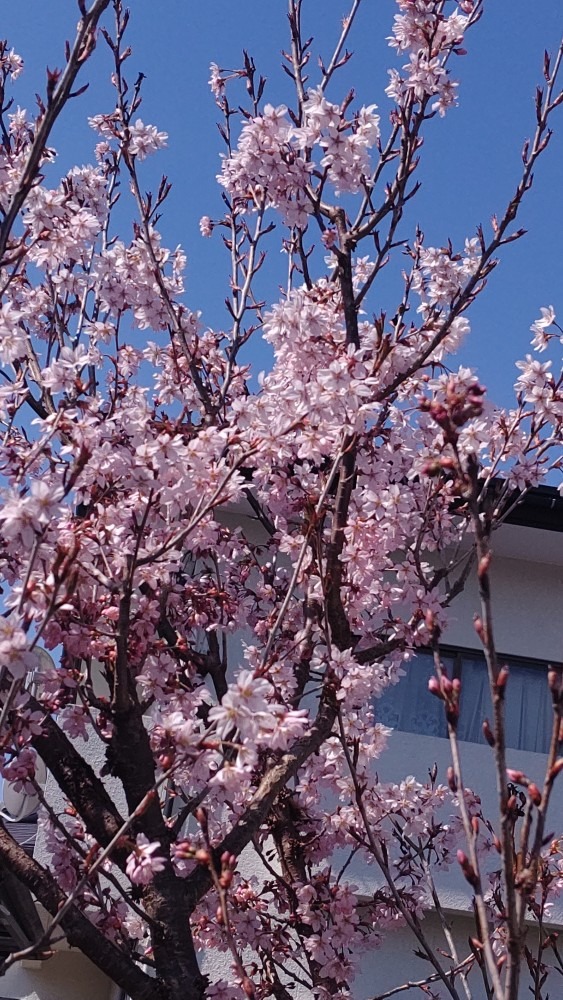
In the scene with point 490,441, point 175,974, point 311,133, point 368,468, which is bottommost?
point 175,974

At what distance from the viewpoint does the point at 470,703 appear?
7.65 meters

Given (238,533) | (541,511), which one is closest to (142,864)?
(238,533)

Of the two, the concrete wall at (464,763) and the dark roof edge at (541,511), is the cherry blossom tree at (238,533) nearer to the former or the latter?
the concrete wall at (464,763)

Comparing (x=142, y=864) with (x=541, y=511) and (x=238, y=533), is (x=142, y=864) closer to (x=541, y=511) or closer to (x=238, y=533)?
(x=238, y=533)

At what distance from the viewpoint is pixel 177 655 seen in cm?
439

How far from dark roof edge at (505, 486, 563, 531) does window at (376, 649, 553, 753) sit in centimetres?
103

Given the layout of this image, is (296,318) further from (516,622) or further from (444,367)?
(516,622)

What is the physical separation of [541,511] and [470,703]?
1484mm

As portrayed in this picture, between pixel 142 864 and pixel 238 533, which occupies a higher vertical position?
pixel 238 533

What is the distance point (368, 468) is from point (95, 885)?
Answer: 6.64 feet

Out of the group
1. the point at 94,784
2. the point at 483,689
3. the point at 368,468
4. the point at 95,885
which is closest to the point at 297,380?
the point at 368,468

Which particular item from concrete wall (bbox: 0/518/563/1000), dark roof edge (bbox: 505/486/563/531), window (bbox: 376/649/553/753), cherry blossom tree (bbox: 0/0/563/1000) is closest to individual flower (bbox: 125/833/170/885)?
cherry blossom tree (bbox: 0/0/563/1000)

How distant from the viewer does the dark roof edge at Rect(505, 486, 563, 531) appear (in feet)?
24.1

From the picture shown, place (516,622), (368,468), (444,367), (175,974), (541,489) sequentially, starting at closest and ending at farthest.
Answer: (175,974)
(368,468)
(444,367)
(541,489)
(516,622)
